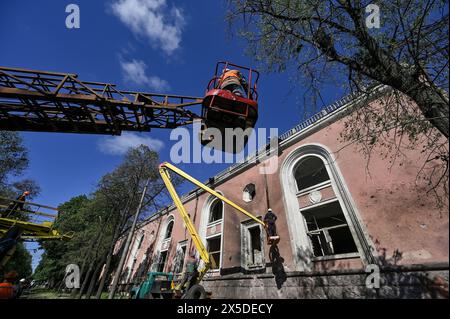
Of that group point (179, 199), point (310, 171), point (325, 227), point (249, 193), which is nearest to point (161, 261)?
point (179, 199)

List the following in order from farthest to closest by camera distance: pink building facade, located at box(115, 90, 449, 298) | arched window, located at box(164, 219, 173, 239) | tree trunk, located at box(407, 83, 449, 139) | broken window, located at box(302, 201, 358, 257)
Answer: arched window, located at box(164, 219, 173, 239)
broken window, located at box(302, 201, 358, 257)
pink building facade, located at box(115, 90, 449, 298)
tree trunk, located at box(407, 83, 449, 139)

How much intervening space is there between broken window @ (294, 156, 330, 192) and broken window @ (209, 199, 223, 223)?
7.09 m

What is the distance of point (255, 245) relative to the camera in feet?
43.7

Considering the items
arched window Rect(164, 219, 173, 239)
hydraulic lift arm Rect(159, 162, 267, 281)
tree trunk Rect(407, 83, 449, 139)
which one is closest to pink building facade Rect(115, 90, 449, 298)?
tree trunk Rect(407, 83, 449, 139)

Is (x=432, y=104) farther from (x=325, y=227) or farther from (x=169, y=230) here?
(x=169, y=230)

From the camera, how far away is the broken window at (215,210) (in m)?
17.5

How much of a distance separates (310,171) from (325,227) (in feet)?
12.0

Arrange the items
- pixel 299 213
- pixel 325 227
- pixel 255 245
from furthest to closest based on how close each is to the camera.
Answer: pixel 255 245, pixel 325 227, pixel 299 213

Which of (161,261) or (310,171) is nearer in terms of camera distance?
(310,171)

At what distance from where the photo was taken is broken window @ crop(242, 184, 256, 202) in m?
14.4

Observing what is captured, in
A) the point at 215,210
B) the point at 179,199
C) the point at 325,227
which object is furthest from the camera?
the point at 215,210

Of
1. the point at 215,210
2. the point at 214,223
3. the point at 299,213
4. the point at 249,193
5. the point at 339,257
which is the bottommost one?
the point at 339,257

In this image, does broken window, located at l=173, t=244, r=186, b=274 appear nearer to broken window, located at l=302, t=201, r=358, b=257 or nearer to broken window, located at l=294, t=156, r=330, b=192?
broken window, located at l=302, t=201, r=358, b=257
